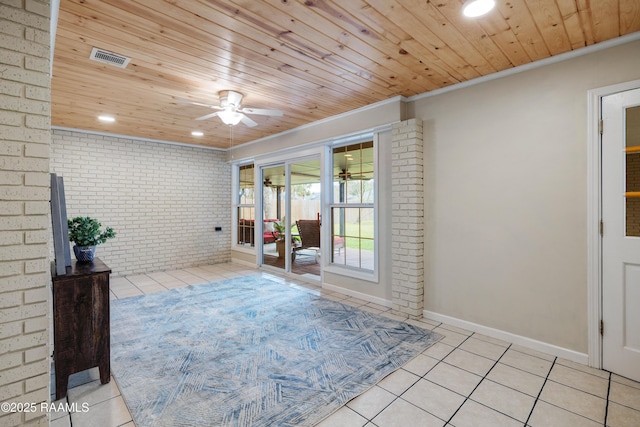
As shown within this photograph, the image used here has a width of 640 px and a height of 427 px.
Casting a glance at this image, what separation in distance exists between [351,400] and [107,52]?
11.0 ft

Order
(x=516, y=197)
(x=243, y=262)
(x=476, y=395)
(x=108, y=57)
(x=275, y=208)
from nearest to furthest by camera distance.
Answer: (x=476, y=395)
(x=108, y=57)
(x=516, y=197)
(x=275, y=208)
(x=243, y=262)

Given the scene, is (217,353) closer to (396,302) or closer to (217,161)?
(396,302)

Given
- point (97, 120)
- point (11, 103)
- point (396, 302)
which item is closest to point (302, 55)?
point (11, 103)

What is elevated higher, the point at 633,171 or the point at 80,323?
the point at 633,171

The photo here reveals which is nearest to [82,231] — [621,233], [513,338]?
[513,338]

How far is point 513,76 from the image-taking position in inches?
114

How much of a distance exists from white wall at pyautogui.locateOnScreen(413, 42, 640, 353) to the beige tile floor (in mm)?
398

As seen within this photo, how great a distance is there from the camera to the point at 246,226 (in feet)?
22.4

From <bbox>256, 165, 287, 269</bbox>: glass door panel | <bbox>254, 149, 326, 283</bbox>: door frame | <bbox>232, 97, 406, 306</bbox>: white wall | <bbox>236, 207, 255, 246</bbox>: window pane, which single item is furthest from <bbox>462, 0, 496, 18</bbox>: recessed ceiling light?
<bbox>236, 207, 255, 246</bbox>: window pane

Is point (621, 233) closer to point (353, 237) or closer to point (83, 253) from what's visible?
point (353, 237)

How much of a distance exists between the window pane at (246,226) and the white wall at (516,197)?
4126 millimetres

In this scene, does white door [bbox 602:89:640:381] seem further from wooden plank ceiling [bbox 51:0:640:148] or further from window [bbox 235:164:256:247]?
window [bbox 235:164:256:247]

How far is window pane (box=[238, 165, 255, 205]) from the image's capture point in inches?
261

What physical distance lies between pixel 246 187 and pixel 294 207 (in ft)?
5.71
